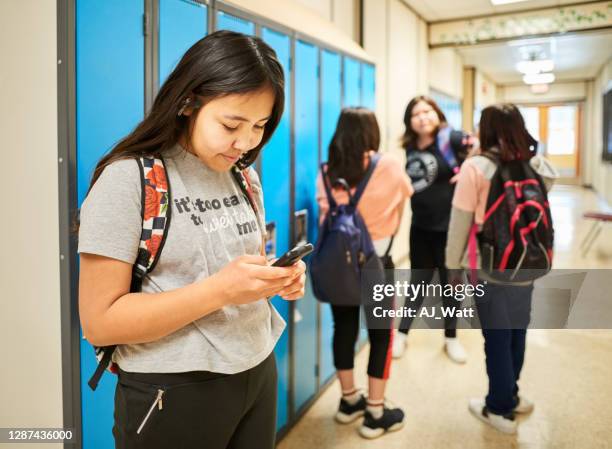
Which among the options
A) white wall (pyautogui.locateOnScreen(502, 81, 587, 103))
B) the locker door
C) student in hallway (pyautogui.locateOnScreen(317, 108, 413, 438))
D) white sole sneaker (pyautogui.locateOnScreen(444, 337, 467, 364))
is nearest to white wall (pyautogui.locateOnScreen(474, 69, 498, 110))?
white wall (pyautogui.locateOnScreen(502, 81, 587, 103))

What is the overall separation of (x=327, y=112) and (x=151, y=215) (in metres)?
2.01

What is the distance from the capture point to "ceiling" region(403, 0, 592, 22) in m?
5.65

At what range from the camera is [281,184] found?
7.77 ft

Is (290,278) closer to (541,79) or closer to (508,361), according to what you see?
(508,361)

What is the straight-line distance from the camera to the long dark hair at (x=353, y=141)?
239cm

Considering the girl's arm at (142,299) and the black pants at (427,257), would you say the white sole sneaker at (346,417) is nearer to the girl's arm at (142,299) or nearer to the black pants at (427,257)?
the black pants at (427,257)

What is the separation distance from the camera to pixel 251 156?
126 centimetres

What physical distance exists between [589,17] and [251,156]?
573 centimetres

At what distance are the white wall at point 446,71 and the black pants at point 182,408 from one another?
661 cm

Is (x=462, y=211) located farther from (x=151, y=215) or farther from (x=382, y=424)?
(x=151, y=215)

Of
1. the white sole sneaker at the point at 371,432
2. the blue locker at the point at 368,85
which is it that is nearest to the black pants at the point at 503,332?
the white sole sneaker at the point at 371,432

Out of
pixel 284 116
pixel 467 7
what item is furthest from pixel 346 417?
pixel 467 7

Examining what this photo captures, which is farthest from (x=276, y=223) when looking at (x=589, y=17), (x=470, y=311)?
(x=589, y=17)

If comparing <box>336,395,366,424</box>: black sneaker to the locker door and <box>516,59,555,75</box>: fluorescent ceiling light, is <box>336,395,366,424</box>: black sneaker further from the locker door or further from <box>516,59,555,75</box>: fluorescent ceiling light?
<box>516,59,555,75</box>: fluorescent ceiling light
